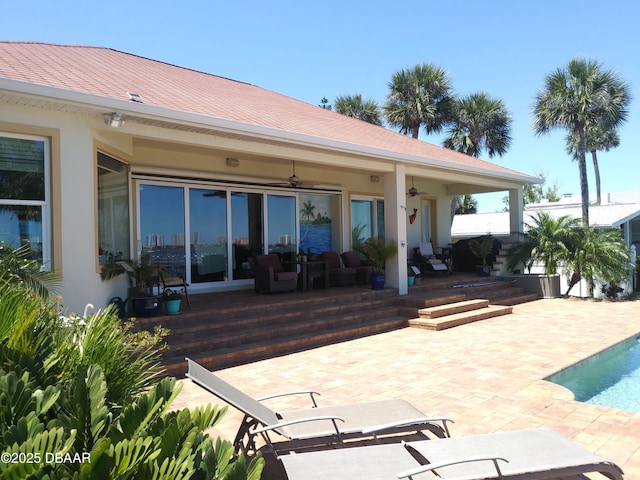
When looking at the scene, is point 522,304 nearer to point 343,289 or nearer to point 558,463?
point 343,289

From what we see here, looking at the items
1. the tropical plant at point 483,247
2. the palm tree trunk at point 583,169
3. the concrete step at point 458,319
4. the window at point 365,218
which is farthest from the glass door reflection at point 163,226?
the palm tree trunk at point 583,169

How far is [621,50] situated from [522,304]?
1125cm

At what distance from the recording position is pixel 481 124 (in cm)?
2628

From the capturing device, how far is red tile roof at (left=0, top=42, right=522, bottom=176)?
7.22m

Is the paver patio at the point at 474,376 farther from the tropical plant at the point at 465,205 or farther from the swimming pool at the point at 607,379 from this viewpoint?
the tropical plant at the point at 465,205

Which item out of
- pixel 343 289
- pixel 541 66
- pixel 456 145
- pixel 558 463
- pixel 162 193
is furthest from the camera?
pixel 456 145

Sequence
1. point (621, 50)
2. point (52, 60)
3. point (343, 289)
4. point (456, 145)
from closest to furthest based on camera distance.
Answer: point (52, 60), point (343, 289), point (621, 50), point (456, 145)

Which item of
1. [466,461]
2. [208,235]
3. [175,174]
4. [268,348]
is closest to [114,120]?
[175,174]

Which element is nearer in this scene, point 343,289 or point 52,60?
point 52,60

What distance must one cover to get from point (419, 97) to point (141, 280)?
2109 cm

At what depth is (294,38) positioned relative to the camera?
701 inches

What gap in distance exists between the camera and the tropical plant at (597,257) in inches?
532

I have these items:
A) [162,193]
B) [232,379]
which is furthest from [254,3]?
[232,379]

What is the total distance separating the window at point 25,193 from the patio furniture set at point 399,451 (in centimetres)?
427
